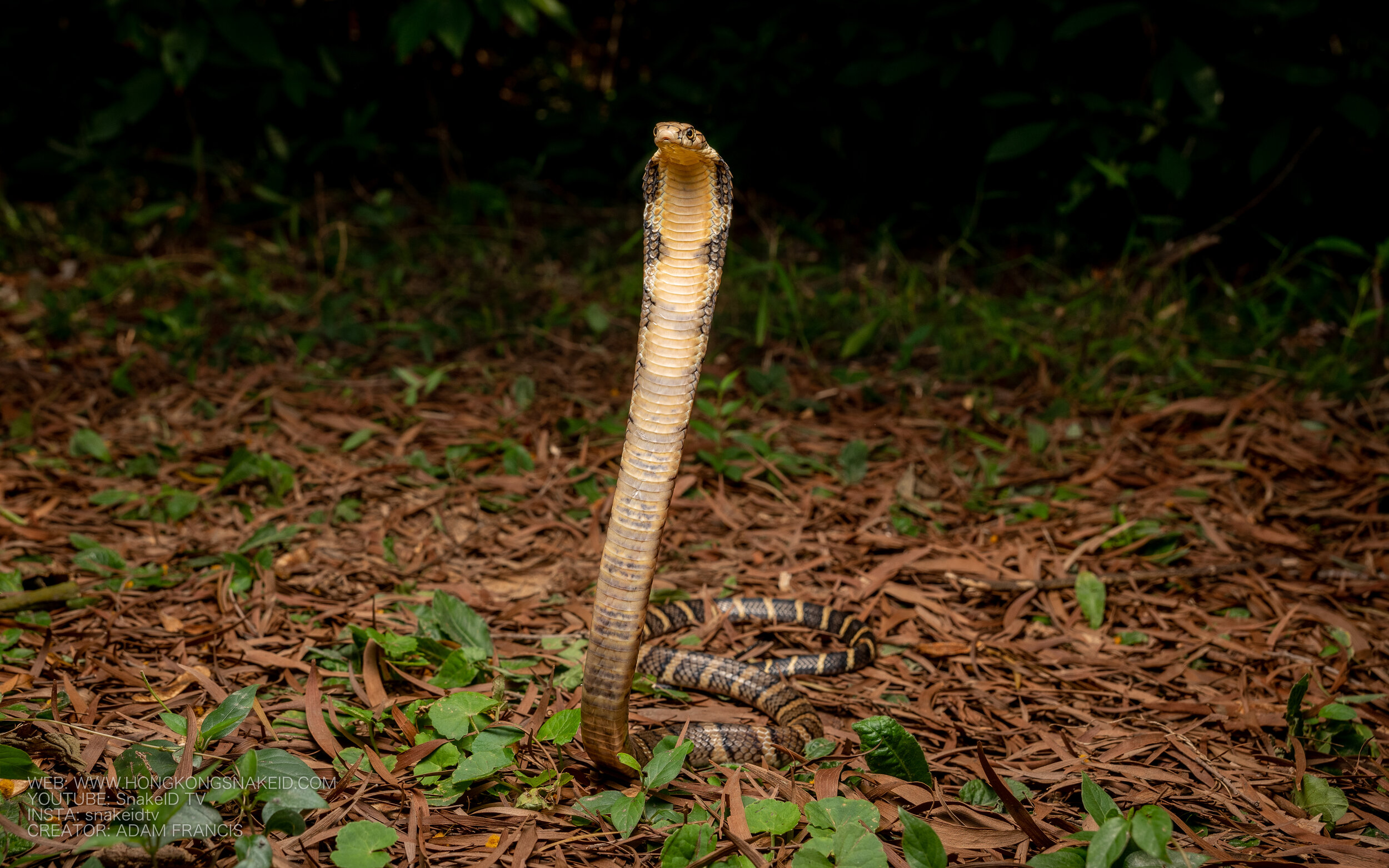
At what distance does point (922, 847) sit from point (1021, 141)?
5.26m

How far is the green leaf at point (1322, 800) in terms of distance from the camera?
236 cm

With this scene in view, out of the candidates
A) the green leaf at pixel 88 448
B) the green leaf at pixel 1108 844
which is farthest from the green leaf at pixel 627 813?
the green leaf at pixel 88 448

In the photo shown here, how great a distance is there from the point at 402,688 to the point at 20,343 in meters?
3.89

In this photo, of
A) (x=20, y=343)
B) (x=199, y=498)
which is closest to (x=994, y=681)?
(x=199, y=498)

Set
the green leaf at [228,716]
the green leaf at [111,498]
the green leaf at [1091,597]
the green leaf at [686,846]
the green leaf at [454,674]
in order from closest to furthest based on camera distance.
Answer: the green leaf at [686,846] < the green leaf at [228,716] < the green leaf at [454,674] < the green leaf at [1091,597] < the green leaf at [111,498]

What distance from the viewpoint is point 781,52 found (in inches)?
270

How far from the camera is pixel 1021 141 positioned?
6.07m

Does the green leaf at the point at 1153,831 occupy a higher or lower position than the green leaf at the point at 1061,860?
higher

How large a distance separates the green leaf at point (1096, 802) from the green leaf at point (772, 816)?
2.28ft

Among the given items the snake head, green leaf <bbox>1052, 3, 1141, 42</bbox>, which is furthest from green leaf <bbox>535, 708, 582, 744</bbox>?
green leaf <bbox>1052, 3, 1141, 42</bbox>

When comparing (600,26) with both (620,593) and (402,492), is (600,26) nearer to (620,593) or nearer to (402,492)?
(402,492)

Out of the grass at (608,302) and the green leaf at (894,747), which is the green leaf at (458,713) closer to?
the green leaf at (894,747)

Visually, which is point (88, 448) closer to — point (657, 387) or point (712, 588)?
point (712, 588)

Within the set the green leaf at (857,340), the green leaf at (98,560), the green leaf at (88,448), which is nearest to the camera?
the green leaf at (98,560)
